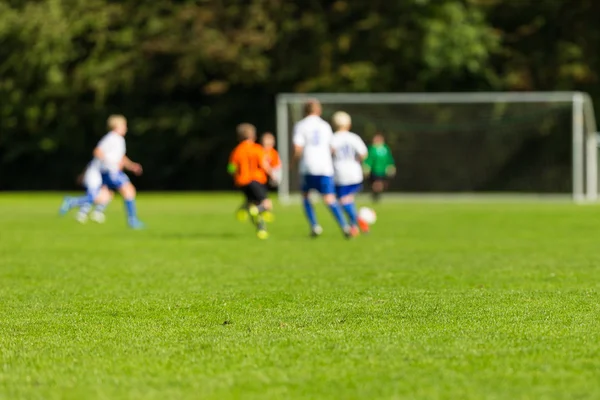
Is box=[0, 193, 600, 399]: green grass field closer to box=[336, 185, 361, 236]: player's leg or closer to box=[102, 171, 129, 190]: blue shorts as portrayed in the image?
box=[336, 185, 361, 236]: player's leg

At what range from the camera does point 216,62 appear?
140ft

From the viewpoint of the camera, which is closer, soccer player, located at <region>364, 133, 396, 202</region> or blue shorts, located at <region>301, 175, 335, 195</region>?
blue shorts, located at <region>301, 175, 335, 195</region>

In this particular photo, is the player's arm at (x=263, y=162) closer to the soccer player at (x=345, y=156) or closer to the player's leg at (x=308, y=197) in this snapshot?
the player's leg at (x=308, y=197)

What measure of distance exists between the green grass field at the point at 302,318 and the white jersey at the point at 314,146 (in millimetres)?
1138

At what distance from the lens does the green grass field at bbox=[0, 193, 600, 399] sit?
6215mm

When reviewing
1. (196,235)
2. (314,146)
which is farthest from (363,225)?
(196,235)

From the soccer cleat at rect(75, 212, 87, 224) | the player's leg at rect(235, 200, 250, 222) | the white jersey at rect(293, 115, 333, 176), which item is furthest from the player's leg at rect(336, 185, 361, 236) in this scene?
the soccer cleat at rect(75, 212, 87, 224)

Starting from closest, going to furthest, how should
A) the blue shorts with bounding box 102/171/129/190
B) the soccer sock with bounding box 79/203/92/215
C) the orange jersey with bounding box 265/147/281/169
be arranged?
the orange jersey with bounding box 265/147/281/169 → the blue shorts with bounding box 102/171/129/190 → the soccer sock with bounding box 79/203/92/215

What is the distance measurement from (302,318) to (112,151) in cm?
1402

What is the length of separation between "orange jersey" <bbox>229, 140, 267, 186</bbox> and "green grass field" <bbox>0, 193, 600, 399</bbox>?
1280 mm

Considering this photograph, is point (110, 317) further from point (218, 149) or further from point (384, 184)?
point (218, 149)

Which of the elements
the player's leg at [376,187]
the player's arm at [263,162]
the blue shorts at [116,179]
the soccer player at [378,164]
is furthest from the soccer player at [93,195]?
the player's leg at [376,187]

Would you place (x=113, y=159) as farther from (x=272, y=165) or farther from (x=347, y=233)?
(x=347, y=233)

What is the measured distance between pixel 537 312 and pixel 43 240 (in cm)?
1103
